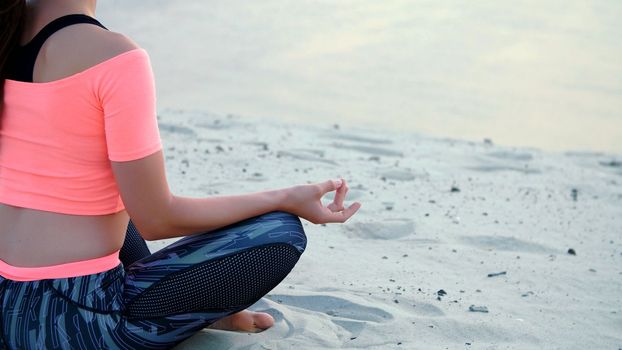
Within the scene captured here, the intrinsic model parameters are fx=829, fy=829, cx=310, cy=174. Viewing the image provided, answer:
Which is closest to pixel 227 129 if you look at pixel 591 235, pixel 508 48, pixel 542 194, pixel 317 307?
pixel 542 194

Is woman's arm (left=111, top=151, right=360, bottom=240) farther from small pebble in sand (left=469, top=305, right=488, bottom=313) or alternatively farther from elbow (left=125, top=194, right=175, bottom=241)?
small pebble in sand (left=469, top=305, right=488, bottom=313)

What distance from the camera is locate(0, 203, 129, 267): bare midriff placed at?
1929 mm

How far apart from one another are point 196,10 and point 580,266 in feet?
24.1

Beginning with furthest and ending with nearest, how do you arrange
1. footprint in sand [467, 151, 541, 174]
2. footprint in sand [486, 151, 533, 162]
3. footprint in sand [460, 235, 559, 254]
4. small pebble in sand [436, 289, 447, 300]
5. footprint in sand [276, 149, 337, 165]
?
1. footprint in sand [486, 151, 533, 162]
2. footprint in sand [467, 151, 541, 174]
3. footprint in sand [276, 149, 337, 165]
4. footprint in sand [460, 235, 559, 254]
5. small pebble in sand [436, 289, 447, 300]

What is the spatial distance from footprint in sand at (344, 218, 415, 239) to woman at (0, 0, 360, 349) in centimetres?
157

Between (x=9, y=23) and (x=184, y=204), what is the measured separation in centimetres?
57

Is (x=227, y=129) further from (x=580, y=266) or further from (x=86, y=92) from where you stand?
(x=86, y=92)

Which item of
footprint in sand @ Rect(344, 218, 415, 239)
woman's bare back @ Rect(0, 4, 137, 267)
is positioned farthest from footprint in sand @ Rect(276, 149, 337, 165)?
woman's bare back @ Rect(0, 4, 137, 267)

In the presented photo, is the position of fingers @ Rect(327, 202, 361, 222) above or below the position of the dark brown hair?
below

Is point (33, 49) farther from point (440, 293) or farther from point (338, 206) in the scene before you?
point (440, 293)

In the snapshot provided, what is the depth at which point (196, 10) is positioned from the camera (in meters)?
10.0

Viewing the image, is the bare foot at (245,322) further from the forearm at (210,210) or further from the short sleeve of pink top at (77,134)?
the short sleeve of pink top at (77,134)

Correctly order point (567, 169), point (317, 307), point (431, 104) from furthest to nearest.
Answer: point (431, 104), point (567, 169), point (317, 307)

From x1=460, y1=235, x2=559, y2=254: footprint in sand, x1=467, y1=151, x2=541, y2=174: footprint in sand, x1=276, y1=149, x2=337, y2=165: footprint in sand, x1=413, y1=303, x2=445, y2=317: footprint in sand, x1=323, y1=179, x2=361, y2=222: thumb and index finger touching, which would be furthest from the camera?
x1=467, y1=151, x2=541, y2=174: footprint in sand
